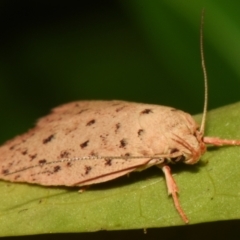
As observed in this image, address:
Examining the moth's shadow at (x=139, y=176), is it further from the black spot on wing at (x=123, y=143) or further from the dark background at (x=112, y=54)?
the dark background at (x=112, y=54)

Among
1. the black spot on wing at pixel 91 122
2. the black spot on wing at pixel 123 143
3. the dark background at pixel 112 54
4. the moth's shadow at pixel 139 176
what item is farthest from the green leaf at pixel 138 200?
the dark background at pixel 112 54

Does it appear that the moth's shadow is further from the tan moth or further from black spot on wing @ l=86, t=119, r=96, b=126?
black spot on wing @ l=86, t=119, r=96, b=126

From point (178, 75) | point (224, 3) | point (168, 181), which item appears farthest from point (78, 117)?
point (224, 3)

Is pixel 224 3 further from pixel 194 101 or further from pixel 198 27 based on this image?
pixel 194 101

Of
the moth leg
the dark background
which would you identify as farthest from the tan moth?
the dark background

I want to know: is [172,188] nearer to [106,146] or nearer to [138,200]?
[138,200]
